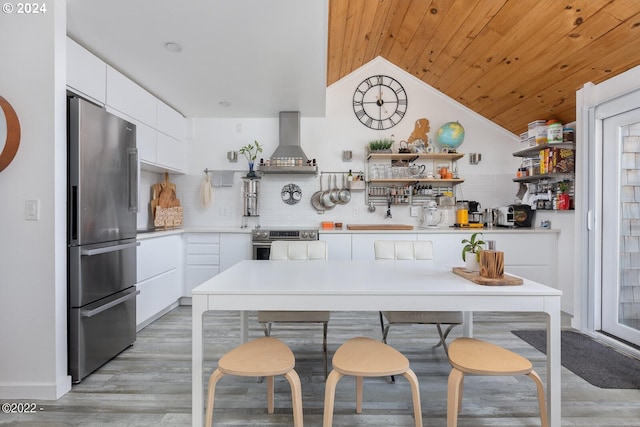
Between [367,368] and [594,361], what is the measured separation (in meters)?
2.14

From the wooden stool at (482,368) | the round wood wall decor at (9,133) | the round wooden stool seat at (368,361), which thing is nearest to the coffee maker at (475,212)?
the wooden stool at (482,368)

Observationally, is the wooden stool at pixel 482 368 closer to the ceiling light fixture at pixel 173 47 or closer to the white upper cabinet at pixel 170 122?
the ceiling light fixture at pixel 173 47

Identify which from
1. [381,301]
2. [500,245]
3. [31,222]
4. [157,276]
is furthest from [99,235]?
[500,245]

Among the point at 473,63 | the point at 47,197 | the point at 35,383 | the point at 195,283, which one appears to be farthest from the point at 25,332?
the point at 473,63

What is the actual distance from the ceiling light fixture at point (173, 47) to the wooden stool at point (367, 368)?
250 centimetres

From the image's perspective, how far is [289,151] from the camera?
4176 mm

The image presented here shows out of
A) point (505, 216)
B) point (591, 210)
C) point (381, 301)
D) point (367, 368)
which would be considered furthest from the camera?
point (505, 216)

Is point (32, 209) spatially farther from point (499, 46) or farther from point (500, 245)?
point (500, 245)

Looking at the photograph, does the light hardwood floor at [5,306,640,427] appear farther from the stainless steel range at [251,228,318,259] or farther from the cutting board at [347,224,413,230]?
the cutting board at [347,224,413,230]

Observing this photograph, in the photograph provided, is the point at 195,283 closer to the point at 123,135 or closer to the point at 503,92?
the point at 123,135

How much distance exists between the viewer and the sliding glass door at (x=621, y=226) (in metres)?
2.69

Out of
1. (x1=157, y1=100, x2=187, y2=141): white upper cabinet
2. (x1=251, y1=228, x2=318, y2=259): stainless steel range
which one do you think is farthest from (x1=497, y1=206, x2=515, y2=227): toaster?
(x1=157, y1=100, x2=187, y2=141): white upper cabinet

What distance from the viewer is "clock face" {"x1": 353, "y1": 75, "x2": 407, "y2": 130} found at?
4.39 metres

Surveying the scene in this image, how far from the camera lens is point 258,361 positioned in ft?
4.60
